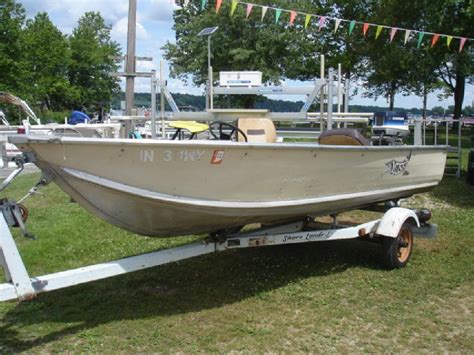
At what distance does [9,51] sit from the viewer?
112 ft

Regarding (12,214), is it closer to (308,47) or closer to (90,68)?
(308,47)

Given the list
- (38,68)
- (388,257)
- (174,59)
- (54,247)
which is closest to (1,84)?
(38,68)

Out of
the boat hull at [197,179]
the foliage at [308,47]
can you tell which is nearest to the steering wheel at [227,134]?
the boat hull at [197,179]

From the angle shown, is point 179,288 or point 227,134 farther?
point 227,134

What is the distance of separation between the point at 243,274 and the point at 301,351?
170 cm

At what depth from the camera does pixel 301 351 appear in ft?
12.1

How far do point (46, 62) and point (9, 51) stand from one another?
7.79m

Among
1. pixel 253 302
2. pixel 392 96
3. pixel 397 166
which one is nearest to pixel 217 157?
pixel 253 302

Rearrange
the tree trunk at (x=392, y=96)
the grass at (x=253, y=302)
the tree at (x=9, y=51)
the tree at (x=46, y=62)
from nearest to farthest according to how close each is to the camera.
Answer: the grass at (x=253, y=302), the tree at (x=9, y=51), the tree trunk at (x=392, y=96), the tree at (x=46, y=62)

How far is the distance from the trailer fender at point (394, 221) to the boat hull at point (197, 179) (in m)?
0.43

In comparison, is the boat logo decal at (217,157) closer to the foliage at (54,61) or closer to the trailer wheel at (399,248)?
the trailer wheel at (399,248)

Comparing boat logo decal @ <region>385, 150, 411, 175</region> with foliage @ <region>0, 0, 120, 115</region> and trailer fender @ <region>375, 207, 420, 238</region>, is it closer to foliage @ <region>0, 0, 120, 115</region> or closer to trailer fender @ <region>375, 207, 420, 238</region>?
trailer fender @ <region>375, 207, 420, 238</region>

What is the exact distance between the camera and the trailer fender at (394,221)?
528 centimetres

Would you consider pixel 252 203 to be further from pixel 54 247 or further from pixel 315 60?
pixel 315 60
